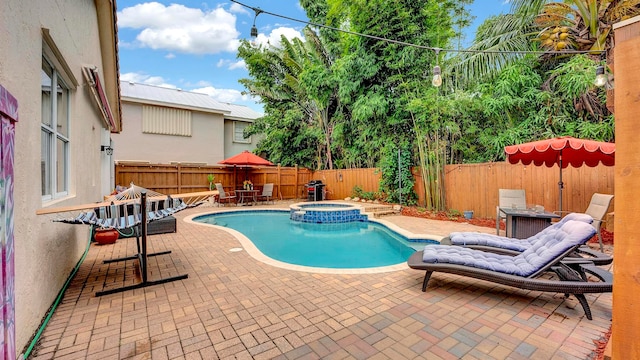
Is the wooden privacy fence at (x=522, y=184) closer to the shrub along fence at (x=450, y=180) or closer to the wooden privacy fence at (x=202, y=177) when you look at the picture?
the shrub along fence at (x=450, y=180)

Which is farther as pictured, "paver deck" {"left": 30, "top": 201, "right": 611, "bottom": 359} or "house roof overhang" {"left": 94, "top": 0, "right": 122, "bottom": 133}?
"house roof overhang" {"left": 94, "top": 0, "right": 122, "bottom": 133}

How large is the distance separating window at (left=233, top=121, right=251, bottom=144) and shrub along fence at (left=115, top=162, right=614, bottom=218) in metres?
4.01

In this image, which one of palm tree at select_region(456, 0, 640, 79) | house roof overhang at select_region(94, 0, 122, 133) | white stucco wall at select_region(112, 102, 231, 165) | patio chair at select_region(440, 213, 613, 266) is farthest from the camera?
white stucco wall at select_region(112, 102, 231, 165)

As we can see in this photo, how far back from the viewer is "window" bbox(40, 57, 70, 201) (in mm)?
2891

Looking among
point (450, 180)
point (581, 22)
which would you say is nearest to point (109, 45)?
point (450, 180)

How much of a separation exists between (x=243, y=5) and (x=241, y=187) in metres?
10.4

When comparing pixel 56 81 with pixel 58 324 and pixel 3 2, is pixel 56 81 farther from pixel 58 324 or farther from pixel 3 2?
pixel 58 324

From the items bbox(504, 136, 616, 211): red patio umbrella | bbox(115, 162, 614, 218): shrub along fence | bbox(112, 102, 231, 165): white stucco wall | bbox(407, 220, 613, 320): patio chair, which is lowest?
bbox(407, 220, 613, 320): patio chair

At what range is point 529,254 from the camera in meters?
3.27

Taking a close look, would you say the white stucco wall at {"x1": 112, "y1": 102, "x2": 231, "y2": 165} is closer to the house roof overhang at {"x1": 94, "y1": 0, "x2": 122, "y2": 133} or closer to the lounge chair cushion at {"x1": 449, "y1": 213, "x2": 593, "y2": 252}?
the house roof overhang at {"x1": 94, "y1": 0, "x2": 122, "y2": 133}

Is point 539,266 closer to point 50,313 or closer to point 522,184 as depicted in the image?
point 50,313

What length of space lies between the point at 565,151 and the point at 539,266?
420 cm

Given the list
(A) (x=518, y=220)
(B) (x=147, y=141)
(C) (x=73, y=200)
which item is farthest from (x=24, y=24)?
(B) (x=147, y=141)

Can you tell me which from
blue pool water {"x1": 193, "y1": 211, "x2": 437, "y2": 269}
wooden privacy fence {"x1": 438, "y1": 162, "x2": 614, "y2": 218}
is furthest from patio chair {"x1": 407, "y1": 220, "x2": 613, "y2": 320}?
wooden privacy fence {"x1": 438, "y1": 162, "x2": 614, "y2": 218}
